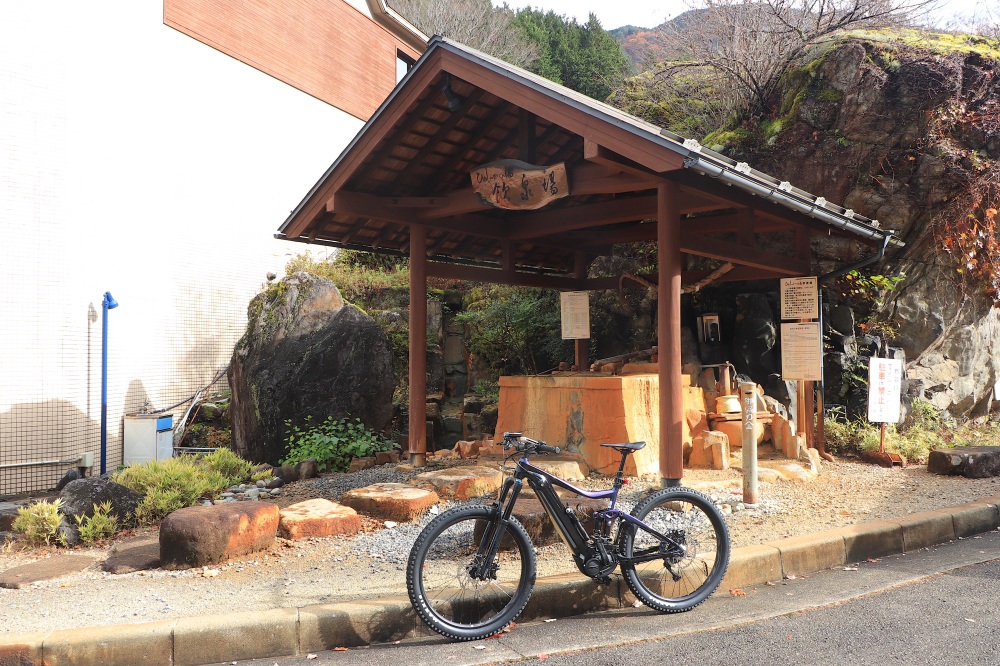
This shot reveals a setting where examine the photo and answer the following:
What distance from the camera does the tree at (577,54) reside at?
28.5 metres

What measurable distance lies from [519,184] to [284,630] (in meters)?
4.87

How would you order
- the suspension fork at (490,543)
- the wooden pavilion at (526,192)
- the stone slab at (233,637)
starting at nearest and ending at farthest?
the stone slab at (233,637) < the suspension fork at (490,543) < the wooden pavilion at (526,192)

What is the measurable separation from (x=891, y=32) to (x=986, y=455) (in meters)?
7.53

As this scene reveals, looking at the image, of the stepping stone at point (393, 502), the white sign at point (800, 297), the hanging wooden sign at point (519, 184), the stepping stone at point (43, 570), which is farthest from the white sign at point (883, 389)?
the stepping stone at point (43, 570)

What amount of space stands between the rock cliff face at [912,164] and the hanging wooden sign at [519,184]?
18.7ft

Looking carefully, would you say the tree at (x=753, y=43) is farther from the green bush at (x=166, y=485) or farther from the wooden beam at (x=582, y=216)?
the green bush at (x=166, y=485)

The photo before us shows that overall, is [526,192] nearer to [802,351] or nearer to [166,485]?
[802,351]

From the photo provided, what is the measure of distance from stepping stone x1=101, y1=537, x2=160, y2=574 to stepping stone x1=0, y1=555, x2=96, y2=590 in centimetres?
18

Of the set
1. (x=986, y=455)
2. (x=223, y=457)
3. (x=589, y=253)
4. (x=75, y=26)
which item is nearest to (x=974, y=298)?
(x=986, y=455)

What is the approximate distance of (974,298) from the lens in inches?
435

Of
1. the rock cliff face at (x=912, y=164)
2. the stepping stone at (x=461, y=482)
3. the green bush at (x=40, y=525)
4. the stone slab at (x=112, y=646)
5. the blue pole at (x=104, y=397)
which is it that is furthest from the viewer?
the blue pole at (x=104, y=397)

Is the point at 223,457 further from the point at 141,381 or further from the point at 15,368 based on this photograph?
the point at 141,381

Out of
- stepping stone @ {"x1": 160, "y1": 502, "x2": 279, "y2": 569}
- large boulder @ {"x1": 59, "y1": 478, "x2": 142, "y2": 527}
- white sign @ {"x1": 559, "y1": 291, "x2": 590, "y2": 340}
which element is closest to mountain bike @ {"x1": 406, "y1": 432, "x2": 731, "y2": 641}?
stepping stone @ {"x1": 160, "y1": 502, "x2": 279, "y2": 569}

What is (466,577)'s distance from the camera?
4109 millimetres
